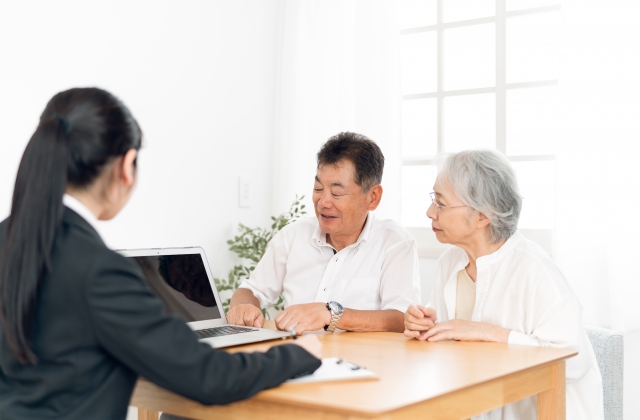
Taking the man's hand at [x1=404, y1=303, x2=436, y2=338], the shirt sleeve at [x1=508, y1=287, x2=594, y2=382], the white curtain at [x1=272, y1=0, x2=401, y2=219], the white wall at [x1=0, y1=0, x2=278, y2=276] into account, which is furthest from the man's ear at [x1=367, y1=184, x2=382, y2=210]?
the white wall at [x1=0, y1=0, x2=278, y2=276]

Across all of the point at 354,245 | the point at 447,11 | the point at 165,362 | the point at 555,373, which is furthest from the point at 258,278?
the point at 447,11

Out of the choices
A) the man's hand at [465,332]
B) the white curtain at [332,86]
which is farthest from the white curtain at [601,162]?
the man's hand at [465,332]

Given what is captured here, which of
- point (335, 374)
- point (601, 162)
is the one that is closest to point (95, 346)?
point (335, 374)

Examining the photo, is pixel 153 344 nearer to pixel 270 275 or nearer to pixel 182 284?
pixel 182 284

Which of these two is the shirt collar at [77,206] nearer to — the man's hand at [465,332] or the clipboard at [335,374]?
the clipboard at [335,374]

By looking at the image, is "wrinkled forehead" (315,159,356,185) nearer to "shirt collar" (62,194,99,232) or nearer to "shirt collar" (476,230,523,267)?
"shirt collar" (476,230,523,267)

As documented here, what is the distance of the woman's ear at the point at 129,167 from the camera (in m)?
1.16

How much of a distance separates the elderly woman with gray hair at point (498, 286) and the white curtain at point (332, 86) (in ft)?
4.05

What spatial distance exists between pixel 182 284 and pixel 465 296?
0.84 meters

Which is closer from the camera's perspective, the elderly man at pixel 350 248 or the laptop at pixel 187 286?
the laptop at pixel 187 286

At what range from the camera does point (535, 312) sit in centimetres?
181

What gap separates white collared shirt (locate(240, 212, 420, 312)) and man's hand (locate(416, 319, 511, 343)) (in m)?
0.42

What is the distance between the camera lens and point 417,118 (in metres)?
3.51

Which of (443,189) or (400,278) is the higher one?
(443,189)
